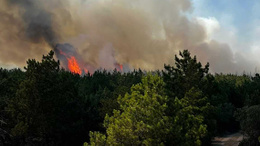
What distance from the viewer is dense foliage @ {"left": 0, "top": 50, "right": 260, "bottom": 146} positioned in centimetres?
2445

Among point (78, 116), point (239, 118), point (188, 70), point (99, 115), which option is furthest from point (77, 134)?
point (239, 118)

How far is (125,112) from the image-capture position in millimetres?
26000

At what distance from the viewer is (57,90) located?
40.8 meters

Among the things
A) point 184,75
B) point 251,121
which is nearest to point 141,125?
point 251,121

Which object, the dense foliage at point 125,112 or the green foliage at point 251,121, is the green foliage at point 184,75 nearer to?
the dense foliage at point 125,112

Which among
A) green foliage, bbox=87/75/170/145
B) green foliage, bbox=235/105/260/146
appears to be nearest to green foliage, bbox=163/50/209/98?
green foliage, bbox=235/105/260/146

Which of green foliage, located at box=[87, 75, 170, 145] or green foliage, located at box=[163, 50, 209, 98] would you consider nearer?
green foliage, located at box=[87, 75, 170, 145]

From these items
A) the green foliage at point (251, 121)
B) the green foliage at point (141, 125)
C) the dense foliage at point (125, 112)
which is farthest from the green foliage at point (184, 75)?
the green foliage at point (141, 125)

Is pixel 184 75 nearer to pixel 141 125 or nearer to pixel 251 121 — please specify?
pixel 251 121

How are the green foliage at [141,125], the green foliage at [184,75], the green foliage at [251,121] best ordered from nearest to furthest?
the green foliage at [141,125], the green foliage at [251,121], the green foliage at [184,75]

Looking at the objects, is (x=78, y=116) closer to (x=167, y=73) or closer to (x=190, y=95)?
(x=167, y=73)

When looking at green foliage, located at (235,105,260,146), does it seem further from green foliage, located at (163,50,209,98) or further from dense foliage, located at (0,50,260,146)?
green foliage, located at (163,50,209,98)

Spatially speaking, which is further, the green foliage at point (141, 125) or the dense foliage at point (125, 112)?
the dense foliage at point (125, 112)

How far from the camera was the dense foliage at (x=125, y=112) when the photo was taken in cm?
2445
